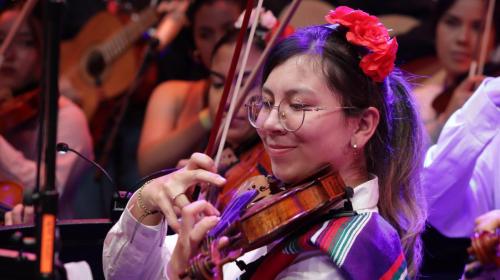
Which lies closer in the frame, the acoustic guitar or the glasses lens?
the glasses lens

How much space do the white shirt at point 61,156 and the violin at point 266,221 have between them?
1609 mm

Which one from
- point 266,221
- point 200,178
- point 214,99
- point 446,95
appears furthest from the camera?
point 446,95

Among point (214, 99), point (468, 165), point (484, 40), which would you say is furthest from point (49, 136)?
point (484, 40)

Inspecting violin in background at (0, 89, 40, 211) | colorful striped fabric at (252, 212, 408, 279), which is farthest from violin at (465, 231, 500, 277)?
violin in background at (0, 89, 40, 211)

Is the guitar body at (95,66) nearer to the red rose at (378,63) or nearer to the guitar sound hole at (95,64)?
the guitar sound hole at (95,64)

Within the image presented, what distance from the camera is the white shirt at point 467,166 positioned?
245 centimetres

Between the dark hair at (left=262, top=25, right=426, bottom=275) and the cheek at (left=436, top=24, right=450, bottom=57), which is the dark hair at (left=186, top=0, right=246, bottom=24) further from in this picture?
the dark hair at (left=262, top=25, right=426, bottom=275)

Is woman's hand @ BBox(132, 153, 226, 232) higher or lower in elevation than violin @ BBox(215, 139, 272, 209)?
higher

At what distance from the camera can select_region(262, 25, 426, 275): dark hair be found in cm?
185

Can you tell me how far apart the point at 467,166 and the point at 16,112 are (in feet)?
5.12

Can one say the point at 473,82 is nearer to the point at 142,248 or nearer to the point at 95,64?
the point at 142,248

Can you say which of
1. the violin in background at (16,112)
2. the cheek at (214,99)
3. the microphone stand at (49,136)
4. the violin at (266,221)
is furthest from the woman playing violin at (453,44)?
the microphone stand at (49,136)

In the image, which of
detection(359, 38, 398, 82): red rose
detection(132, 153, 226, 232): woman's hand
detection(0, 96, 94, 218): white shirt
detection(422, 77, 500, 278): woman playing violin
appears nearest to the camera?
detection(132, 153, 226, 232): woman's hand

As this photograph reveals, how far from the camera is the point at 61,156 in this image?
10.8ft
